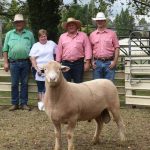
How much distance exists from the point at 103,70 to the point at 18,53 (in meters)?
2.03

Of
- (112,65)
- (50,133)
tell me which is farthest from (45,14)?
(50,133)

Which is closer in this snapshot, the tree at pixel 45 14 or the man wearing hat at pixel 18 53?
the man wearing hat at pixel 18 53

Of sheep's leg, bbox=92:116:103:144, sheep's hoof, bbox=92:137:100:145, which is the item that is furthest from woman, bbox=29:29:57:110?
sheep's hoof, bbox=92:137:100:145

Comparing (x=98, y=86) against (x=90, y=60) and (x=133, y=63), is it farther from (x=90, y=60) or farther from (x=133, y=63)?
(x=133, y=63)

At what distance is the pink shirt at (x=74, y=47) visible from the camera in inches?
408

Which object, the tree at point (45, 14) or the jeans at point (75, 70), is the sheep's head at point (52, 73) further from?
the tree at point (45, 14)

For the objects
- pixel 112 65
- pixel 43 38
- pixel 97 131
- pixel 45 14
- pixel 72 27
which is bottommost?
pixel 97 131

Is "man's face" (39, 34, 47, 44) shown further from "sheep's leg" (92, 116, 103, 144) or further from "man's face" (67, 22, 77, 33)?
"sheep's leg" (92, 116, 103, 144)

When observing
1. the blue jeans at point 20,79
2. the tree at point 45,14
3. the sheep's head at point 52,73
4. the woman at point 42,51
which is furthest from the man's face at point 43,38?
the sheep's head at point 52,73

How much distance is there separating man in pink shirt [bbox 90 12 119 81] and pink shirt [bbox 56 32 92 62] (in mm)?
173

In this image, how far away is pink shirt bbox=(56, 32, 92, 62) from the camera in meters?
10.4

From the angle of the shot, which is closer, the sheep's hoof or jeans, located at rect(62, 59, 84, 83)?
the sheep's hoof

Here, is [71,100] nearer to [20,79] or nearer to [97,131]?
[97,131]

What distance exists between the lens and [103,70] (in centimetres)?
1058
